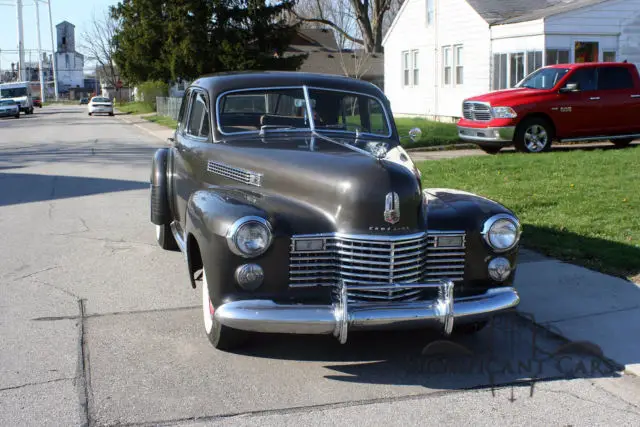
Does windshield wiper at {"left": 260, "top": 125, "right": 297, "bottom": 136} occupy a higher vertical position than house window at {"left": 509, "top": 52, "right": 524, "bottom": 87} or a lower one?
lower

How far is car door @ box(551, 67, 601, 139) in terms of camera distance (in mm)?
16359

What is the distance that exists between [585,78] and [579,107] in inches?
30.4

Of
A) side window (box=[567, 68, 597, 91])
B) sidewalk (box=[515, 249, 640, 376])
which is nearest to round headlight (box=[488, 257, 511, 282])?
sidewalk (box=[515, 249, 640, 376])

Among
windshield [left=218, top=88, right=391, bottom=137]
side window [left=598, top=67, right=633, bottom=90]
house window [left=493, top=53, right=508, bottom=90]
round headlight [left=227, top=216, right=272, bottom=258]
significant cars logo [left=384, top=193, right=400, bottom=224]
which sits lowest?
round headlight [left=227, top=216, right=272, bottom=258]

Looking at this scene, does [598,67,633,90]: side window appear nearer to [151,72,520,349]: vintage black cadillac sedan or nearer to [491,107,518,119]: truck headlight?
[491,107,518,119]: truck headlight

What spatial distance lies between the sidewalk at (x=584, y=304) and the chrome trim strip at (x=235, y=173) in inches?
93.8

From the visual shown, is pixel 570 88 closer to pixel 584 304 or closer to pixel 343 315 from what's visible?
pixel 584 304

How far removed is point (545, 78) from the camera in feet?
55.7

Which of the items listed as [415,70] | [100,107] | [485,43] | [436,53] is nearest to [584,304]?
[485,43]

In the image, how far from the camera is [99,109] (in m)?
53.4

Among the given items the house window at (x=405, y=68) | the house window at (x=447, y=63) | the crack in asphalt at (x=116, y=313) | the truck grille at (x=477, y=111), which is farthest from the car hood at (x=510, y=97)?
the house window at (x=405, y=68)

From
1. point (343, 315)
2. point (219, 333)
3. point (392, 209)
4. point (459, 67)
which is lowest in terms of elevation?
point (219, 333)

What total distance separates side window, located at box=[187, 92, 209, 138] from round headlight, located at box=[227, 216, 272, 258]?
2.01 metres

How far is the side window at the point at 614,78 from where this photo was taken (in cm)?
1683
